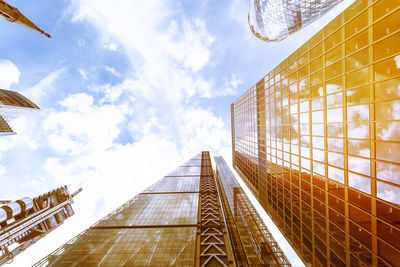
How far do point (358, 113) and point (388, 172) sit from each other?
4.19 m

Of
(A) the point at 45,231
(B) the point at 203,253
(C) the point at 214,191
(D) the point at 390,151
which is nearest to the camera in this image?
(D) the point at 390,151

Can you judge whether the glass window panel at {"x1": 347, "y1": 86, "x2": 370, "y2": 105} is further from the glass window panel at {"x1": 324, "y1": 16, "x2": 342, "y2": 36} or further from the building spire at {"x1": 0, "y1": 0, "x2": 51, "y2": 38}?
the building spire at {"x1": 0, "y1": 0, "x2": 51, "y2": 38}

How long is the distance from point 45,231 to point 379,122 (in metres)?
55.8

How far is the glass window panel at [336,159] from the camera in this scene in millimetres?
12904

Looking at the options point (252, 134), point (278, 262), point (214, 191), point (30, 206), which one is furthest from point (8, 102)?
point (278, 262)

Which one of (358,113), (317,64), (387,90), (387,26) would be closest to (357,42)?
(387,26)

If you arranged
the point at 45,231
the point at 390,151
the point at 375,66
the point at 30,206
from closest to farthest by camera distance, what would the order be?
1. the point at 390,151
2. the point at 375,66
3. the point at 30,206
4. the point at 45,231

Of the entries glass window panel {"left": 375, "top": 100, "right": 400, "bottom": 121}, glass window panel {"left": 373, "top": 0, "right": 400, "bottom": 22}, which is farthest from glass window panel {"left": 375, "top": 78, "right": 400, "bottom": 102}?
glass window panel {"left": 373, "top": 0, "right": 400, "bottom": 22}

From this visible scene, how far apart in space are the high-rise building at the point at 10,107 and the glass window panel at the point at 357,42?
84.3 metres

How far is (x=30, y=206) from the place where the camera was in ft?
102

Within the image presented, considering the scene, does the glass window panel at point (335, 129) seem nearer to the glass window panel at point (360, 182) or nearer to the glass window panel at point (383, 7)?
the glass window panel at point (360, 182)

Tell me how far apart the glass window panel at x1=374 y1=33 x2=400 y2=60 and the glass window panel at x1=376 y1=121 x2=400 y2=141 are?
4116mm

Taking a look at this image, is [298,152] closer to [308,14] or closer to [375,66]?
[375,66]

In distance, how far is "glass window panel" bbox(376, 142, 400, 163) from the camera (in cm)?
900
